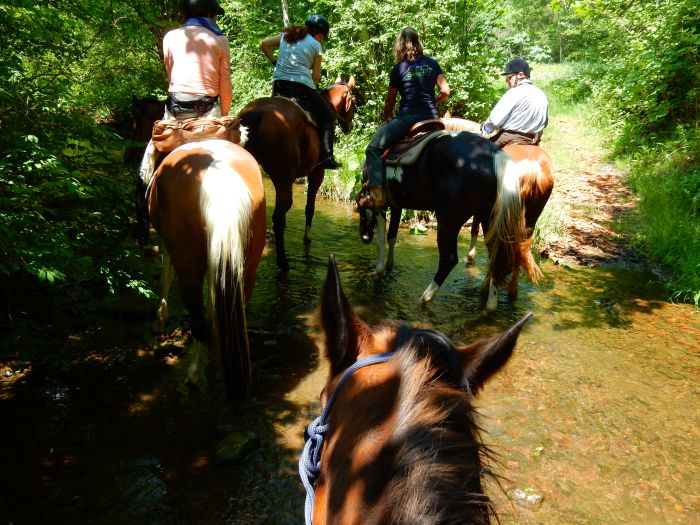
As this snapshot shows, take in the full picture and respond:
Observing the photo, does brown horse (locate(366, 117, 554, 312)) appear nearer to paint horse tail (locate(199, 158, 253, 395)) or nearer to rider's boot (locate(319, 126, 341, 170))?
rider's boot (locate(319, 126, 341, 170))

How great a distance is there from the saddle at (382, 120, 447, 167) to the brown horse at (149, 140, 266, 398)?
96.7 inches

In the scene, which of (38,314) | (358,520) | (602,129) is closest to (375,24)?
(602,129)

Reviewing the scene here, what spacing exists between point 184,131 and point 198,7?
1.17 metres

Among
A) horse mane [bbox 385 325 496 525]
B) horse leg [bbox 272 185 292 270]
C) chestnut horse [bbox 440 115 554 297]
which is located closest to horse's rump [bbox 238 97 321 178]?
horse leg [bbox 272 185 292 270]

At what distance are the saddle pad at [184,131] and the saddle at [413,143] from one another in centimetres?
237

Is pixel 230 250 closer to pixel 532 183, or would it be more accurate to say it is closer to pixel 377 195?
pixel 377 195

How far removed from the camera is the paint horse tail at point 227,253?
3.02 m

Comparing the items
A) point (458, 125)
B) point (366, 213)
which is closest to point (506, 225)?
point (366, 213)

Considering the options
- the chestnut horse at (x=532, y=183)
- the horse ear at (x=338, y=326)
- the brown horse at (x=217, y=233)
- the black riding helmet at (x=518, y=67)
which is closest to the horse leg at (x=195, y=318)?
the brown horse at (x=217, y=233)

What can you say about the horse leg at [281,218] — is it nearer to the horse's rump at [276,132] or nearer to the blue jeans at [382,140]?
the horse's rump at [276,132]

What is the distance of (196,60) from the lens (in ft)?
12.8

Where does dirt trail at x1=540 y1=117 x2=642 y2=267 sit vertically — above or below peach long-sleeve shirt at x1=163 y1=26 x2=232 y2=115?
below

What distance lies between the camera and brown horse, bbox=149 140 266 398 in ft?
9.99

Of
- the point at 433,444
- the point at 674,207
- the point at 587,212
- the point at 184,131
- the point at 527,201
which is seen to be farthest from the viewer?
the point at 587,212
